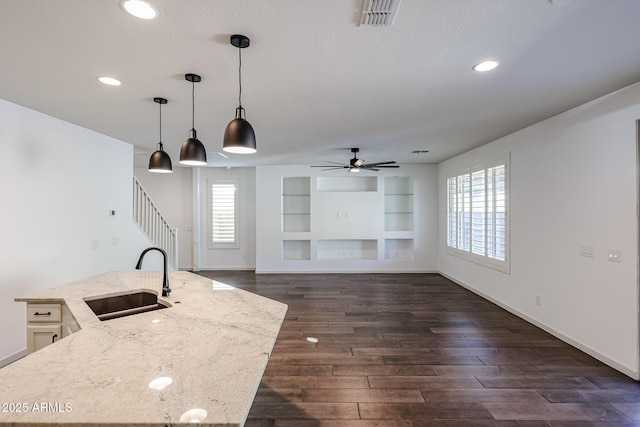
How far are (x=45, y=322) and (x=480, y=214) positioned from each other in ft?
18.6

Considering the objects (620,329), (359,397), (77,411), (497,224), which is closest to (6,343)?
(77,411)

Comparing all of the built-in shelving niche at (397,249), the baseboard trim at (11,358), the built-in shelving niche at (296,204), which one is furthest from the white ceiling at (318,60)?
the built-in shelving niche at (397,249)

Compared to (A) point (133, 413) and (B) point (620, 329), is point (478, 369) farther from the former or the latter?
(A) point (133, 413)

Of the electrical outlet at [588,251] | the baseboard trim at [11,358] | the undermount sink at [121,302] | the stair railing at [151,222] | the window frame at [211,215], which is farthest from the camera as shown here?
the window frame at [211,215]

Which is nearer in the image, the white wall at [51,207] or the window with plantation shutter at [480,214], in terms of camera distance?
the white wall at [51,207]

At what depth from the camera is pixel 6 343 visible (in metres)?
2.95

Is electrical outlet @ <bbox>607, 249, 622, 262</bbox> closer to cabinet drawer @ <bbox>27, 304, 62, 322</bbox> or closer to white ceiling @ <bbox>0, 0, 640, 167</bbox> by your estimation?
white ceiling @ <bbox>0, 0, 640, 167</bbox>

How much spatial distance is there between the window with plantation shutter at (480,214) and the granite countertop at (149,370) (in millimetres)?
4078

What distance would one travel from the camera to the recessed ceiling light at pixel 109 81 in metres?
2.40

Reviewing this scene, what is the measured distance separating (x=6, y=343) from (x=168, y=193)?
494 centimetres

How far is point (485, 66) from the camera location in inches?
87.5

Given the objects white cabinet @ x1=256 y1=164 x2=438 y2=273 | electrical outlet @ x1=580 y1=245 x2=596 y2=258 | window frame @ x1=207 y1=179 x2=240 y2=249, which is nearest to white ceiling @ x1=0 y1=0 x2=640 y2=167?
electrical outlet @ x1=580 y1=245 x2=596 y2=258

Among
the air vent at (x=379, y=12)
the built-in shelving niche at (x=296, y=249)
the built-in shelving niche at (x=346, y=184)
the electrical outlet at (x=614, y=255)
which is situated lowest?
the built-in shelving niche at (x=296, y=249)

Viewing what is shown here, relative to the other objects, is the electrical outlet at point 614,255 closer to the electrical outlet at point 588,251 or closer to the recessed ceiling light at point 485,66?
the electrical outlet at point 588,251
